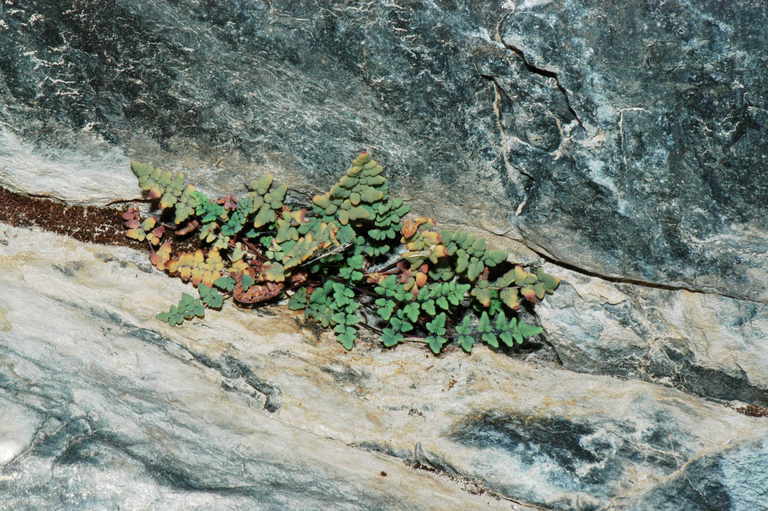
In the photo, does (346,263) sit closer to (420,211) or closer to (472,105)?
(420,211)

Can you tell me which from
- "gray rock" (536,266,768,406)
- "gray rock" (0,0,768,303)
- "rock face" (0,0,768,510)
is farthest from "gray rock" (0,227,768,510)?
"gray rock" (0,0,768,303)

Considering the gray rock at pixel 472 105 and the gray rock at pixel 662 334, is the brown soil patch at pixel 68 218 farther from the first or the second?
the gray rock at pixel 662 334

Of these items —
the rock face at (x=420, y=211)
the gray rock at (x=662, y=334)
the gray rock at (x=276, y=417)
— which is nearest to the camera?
the gray rock at (x=276, y=417)

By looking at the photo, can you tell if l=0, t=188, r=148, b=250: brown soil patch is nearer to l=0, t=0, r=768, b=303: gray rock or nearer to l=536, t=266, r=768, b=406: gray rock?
l=0, t=0, r=768, b=303: gray rock

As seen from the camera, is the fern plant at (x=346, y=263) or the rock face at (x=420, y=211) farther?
the fern plant at (x=346, y=263)

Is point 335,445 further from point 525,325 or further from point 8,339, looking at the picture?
Answer: point 8,339

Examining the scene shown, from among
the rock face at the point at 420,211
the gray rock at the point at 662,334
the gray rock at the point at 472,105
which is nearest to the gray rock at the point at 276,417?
the rock face at the point at 420,211

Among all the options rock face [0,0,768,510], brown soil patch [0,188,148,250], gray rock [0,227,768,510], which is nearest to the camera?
gray rock [0,227,768,510]
